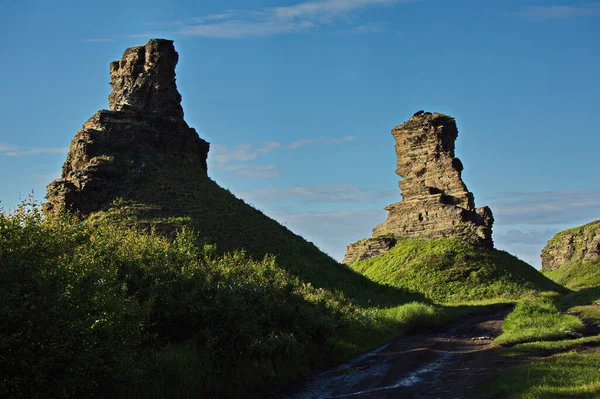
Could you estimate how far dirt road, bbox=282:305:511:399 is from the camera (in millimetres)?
16516

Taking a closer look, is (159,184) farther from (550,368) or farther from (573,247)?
(573,247)

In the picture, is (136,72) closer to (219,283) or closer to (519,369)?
(219,283)

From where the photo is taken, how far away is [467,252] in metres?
66.4

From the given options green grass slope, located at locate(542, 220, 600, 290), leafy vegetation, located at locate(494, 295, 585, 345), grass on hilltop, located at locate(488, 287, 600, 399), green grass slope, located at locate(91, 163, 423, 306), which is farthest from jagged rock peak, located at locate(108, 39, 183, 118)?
green grass slope, located at locate(542, 220, 600, 290)

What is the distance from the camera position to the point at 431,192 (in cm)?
7444

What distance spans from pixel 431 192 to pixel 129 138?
3789cm

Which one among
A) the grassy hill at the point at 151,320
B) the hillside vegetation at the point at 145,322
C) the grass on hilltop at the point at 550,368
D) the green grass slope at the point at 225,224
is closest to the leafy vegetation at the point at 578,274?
the green grass slope at the point at 225,224

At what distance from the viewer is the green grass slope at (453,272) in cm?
6019

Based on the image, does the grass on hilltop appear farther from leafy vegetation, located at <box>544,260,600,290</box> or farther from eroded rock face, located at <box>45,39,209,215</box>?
leafy vegetation, located at <box>544,260,600,290</box>

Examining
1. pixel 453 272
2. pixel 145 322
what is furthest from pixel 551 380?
pixel 453 272

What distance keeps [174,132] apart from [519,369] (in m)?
44.9

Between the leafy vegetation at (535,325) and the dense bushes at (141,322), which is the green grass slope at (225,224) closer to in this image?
the leafy vegetation at (535,325)

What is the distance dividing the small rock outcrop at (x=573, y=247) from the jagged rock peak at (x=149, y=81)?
2727 inches

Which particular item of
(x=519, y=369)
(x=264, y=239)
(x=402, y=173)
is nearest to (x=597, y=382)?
(x=519, y=369)
